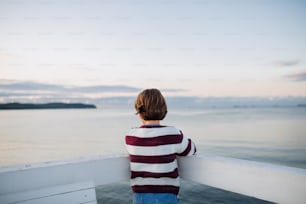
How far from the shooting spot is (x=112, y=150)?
49.1ft

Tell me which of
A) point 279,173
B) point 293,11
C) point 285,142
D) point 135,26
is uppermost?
point 293,11

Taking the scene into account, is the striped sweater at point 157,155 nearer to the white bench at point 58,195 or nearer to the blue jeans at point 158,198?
the blue jeans at point 158,198

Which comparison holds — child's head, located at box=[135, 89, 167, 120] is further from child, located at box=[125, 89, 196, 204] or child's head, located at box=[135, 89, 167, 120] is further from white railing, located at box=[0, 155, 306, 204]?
white railing, located at box=[0, 155, 306, 204]

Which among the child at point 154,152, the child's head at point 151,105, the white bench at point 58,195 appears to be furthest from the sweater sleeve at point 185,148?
the white bench at point 58,195

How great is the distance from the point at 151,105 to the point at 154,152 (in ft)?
1.08

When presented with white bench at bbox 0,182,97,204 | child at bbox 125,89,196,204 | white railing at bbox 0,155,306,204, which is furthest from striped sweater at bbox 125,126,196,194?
white bench at bbox 0,182,97,204

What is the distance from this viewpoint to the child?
179cm

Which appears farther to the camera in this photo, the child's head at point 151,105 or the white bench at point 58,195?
the child's head at point 151,105

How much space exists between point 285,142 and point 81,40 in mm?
16969

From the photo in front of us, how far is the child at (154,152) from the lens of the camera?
5.87 feet

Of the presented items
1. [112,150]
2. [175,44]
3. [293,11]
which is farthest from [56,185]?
[293,11]

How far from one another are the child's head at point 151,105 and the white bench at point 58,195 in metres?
0.61

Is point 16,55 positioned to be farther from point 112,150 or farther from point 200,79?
point 200,79

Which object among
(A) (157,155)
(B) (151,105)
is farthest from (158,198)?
(B) (151,105)
